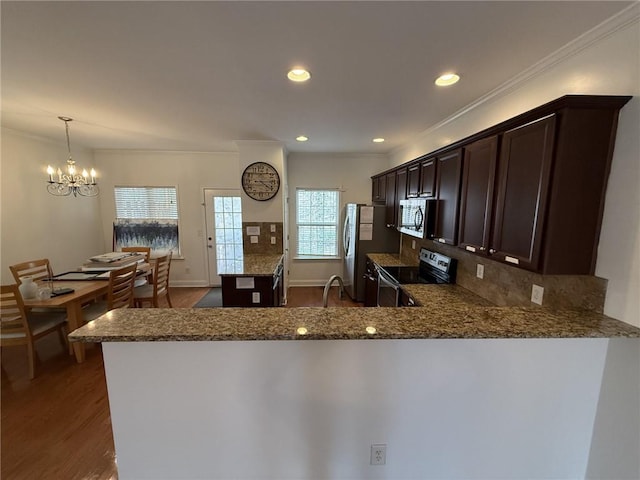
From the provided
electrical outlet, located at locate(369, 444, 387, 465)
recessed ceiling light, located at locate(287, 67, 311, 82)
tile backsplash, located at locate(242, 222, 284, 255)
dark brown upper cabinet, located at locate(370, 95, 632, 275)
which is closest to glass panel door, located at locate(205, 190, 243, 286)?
tile backsplash, located at locate(242, 222, 284, 255)

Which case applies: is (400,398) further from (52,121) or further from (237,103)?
(52,121)

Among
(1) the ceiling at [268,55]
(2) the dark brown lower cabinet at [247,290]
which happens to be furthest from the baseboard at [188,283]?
(1) the ceiling at [268,55]

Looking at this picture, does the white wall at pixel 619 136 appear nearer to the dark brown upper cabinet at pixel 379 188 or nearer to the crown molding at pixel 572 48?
the crown molding at pixel 572 48

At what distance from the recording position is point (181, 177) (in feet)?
15.2

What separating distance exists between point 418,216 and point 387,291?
903 millimetres

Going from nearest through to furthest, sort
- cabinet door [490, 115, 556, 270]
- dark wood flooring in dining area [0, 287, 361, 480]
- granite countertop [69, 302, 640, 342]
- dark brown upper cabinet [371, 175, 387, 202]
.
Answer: granite countertop [69, 302, 640, 342] → cabinet door [490, 115, 556, 270] → dark wood flooring in dining area [0, 287, 361, 480] → dark brown upper cabinet [371, 175, 387, 202]

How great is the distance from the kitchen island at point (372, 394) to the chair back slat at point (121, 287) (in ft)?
6.25

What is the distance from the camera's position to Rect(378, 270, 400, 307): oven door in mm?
2547

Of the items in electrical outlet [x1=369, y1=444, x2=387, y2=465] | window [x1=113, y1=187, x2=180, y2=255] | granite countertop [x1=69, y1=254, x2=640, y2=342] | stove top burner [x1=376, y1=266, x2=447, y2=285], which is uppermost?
window [x1=113, y1=187, x2=180, y2=255]

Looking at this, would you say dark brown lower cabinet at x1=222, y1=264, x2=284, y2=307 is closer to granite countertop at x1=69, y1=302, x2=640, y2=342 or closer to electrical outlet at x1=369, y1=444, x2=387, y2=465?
granite countertop at x1=69, y1=302, x2=640, y2=342

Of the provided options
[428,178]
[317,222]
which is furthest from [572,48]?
[317,222]

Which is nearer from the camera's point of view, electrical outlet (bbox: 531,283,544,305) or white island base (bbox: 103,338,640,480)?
white island base (bbox: 103,338,640,480)

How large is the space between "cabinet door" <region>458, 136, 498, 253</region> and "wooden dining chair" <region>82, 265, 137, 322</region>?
11.3 feet

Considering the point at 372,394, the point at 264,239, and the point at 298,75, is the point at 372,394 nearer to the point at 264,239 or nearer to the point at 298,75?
the point at 298,75
